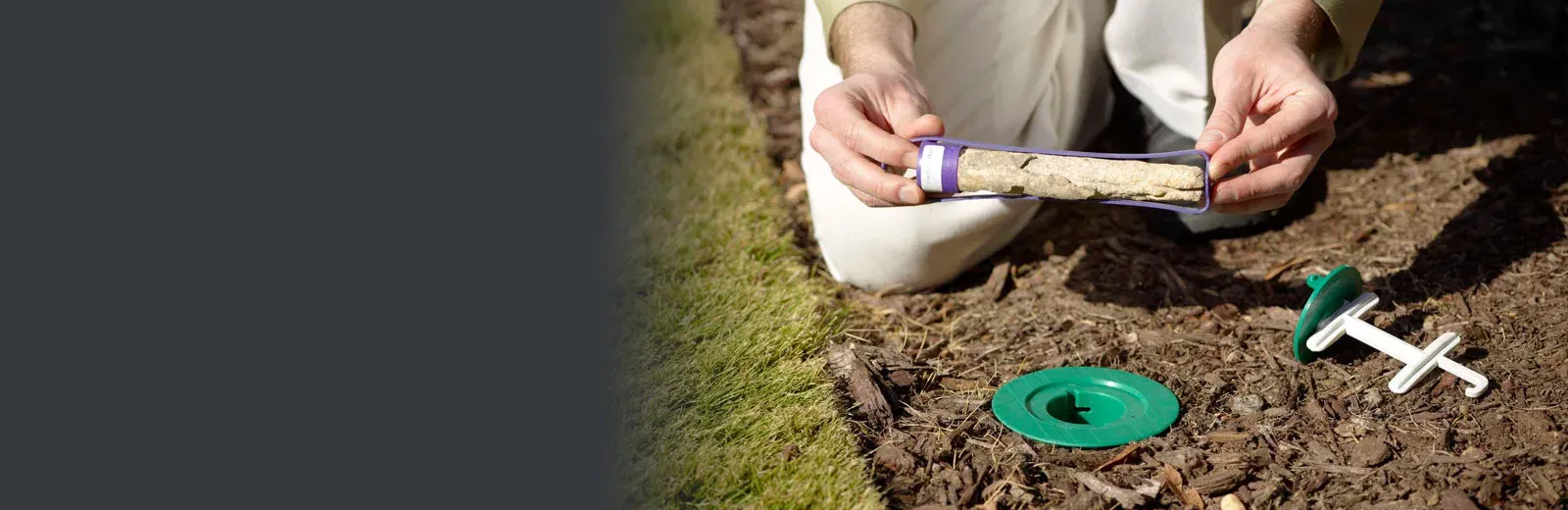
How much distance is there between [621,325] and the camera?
7.88 feet

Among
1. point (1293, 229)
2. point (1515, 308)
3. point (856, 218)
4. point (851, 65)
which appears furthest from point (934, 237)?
point (1515, 308)

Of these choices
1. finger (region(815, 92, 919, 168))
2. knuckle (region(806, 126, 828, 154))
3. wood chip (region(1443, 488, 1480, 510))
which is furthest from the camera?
knuckle (region(806, 126, 828, 154))

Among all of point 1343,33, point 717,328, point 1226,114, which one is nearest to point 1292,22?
point 1343,33

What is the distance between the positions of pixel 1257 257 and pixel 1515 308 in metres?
0.51

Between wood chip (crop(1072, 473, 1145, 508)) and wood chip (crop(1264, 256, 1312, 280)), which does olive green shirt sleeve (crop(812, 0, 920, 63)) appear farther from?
wood chip (crop(1072, 473, 1145, 508))

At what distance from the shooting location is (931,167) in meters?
1.88

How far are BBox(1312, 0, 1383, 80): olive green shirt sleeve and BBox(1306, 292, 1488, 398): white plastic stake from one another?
1.46 ft

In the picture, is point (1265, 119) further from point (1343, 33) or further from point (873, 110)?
point (873, 110)

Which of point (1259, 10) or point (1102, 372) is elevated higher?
point (1259, 10)

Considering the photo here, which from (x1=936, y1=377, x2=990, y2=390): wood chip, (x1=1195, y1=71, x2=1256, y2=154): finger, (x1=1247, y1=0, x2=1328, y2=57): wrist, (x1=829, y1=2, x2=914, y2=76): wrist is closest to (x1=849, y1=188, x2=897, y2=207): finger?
(x1=829, y1=2, x2=914, y2=76): wrist

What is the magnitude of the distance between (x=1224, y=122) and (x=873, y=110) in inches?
22.9

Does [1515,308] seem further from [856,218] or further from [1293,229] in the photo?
[856,218]

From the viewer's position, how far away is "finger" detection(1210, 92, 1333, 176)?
1.80m

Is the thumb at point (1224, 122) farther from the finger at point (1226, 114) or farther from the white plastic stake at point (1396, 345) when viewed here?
the white plastic stake at point (1396, 345)
